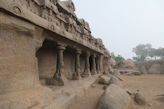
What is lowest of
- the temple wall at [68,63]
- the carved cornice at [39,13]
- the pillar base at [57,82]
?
the pillar base at [57,82]

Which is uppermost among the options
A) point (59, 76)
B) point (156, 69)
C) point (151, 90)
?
point (59, 76)

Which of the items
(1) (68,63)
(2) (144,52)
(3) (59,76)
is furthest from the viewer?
(2) (144,52)

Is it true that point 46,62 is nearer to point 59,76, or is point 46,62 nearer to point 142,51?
point 59,76

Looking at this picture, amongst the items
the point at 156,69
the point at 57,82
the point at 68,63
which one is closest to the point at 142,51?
the point at 156,69

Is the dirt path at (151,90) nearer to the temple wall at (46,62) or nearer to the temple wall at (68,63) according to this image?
the temple wall at (68,63)

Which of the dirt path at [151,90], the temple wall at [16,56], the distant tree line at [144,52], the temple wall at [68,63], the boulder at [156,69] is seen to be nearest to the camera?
the temple wall at [16,56]

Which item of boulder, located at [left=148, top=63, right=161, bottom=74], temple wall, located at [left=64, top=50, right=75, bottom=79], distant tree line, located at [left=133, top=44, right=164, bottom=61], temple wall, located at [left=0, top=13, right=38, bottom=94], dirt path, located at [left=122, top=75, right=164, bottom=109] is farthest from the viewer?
distant tree line, located at [left=133, top=44, right=164, bottom=61]

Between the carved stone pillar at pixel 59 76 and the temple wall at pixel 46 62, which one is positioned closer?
the carved stone pillar at pixel 59 76

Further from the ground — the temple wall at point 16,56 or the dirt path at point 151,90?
the temple wall at point 16,56

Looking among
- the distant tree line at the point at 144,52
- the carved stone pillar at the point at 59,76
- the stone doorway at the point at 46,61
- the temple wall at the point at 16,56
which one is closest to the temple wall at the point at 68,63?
the stone doorway at the point at 46,61

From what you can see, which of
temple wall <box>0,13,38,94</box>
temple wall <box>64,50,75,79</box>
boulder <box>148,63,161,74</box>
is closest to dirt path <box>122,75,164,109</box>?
temple wall <box>0,13,38,94</box>

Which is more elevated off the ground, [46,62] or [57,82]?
[46,62]

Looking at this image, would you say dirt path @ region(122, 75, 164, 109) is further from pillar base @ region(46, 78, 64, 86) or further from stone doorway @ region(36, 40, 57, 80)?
stone doorway @ region(36, 40, 57, 80)

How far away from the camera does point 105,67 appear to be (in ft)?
50.5
